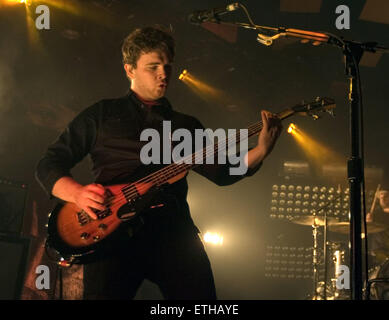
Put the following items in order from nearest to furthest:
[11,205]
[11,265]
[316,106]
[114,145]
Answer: [114,145] → [316,106] → [11,265] → [11,205]

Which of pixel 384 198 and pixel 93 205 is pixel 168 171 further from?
pixel 384 198

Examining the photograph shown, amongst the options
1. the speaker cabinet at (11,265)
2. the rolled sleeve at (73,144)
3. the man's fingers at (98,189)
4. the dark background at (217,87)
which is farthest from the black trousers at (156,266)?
the dark background at (217,87)

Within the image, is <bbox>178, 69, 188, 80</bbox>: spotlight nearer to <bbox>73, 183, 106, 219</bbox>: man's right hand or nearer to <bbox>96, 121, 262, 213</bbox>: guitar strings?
<bbox>96, 121, 262, 213</bbox>: guitar strings

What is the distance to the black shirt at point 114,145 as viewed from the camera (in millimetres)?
2781

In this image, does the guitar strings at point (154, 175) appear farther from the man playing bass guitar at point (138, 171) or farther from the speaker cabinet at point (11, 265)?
the speaker cabinet at point (11, 265)

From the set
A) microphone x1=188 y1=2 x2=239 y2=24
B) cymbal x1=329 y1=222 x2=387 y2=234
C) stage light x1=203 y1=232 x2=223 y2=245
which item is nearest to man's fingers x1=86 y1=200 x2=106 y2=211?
microphone x1=188 y1=2 x2=239 y2=24

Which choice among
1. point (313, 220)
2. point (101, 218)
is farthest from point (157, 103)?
point (313, 220)

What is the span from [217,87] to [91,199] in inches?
180

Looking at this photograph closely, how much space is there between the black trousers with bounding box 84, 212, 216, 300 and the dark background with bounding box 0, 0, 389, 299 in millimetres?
3090

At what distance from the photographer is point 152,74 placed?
9.95 feet

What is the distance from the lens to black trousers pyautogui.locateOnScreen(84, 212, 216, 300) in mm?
2469

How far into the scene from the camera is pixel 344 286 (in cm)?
646

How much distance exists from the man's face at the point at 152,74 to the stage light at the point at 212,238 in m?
4.60

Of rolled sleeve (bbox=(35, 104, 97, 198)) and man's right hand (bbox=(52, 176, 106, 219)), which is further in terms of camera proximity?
rolled sleeve (bbox=(35, 104, 97, 198))
